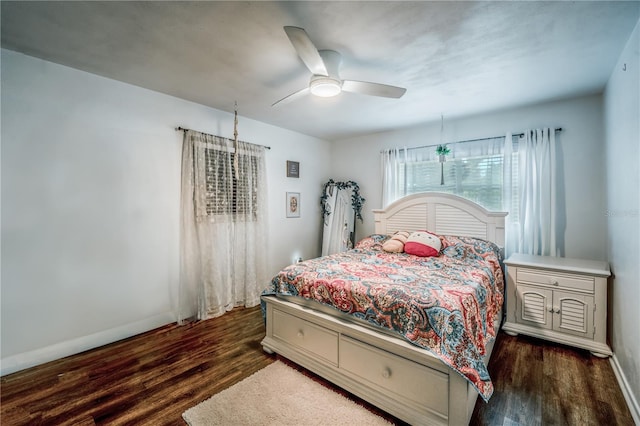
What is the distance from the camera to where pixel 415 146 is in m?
4.18

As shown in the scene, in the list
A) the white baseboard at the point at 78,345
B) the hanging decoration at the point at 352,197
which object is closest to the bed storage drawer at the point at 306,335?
the white baseboard at the point at 78,345

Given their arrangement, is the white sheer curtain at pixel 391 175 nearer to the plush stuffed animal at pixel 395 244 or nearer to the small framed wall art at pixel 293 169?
the plush stuffed animal at pixel 395 244

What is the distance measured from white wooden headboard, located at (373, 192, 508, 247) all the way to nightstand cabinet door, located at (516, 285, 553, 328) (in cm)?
66

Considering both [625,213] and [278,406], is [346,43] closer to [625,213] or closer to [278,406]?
[625,213]

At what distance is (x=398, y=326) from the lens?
5.82 ft

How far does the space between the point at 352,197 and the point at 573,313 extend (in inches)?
124

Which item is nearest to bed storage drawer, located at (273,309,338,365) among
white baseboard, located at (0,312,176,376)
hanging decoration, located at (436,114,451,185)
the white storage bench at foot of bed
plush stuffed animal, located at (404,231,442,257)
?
the white storage bench at foot of bed

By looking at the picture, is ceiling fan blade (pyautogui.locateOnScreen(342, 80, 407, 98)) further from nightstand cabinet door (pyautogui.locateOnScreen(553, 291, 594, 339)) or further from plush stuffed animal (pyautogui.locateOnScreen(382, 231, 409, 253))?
nightstand cabinet door (pyautogui.locateOnScreen(553, 291, 594, 339))

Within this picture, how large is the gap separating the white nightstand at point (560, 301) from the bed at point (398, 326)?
0.23 metres

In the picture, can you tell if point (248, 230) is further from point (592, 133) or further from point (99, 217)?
point (592, 133)

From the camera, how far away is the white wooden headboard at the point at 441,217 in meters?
3.34

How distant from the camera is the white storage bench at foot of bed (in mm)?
1587

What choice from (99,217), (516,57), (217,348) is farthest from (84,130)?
(516,57)

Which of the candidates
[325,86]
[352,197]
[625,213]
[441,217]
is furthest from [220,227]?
[625,213]
